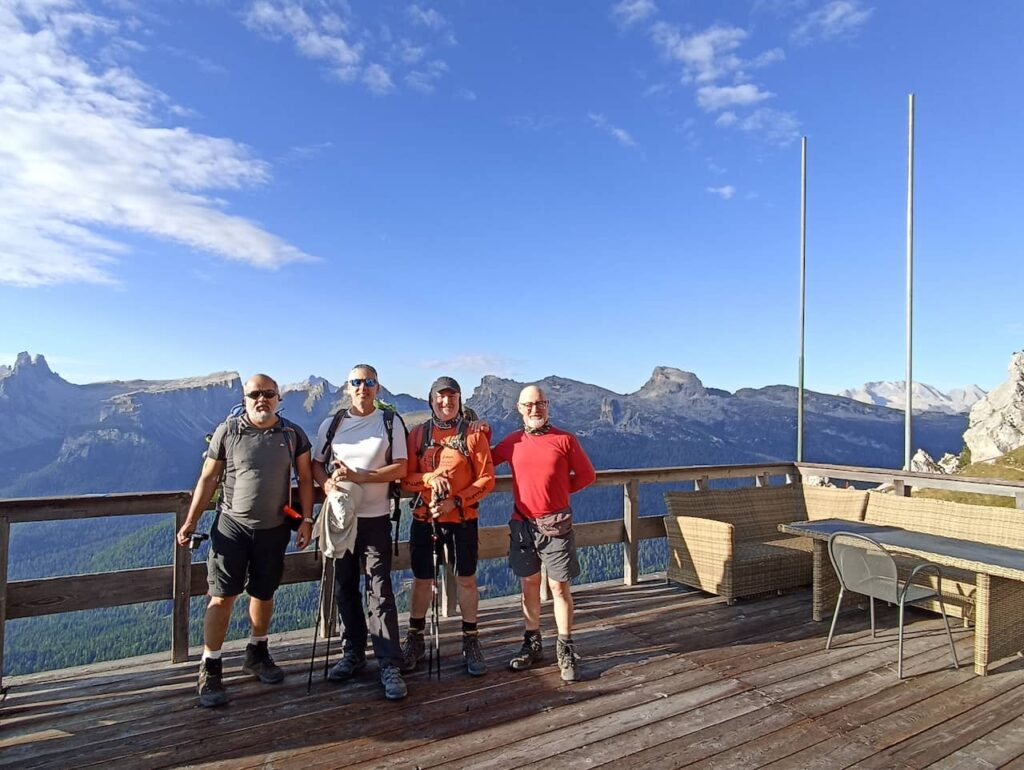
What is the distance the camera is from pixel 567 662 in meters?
3.22

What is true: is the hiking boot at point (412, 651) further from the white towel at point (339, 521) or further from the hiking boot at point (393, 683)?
the white towel at point (339, 521)

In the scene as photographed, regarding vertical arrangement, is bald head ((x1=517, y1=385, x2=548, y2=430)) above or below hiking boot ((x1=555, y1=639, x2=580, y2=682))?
above

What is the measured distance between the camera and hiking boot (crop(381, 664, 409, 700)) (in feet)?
9.70

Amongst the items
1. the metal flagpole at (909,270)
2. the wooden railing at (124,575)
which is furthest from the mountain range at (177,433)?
the wooden railing at (124,575)

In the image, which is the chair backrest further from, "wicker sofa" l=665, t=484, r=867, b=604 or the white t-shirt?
the white t-shirt

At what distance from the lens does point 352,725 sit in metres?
2.72

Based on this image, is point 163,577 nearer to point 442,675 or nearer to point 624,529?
point 442,675

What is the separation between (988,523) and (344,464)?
438 cm

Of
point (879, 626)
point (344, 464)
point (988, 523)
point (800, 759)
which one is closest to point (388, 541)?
point (344, 464)

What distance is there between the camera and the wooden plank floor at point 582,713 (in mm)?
2475

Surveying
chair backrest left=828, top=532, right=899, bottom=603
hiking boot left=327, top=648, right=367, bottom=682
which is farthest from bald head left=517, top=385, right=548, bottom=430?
chair backrest left=828, top=532, right=899, bottom=603

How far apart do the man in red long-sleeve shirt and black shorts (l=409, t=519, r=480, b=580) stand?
25 centimetres

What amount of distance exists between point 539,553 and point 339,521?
3.68ft

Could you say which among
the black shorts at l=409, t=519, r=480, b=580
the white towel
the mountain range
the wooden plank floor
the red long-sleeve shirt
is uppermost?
the red long-sleeve shirt
